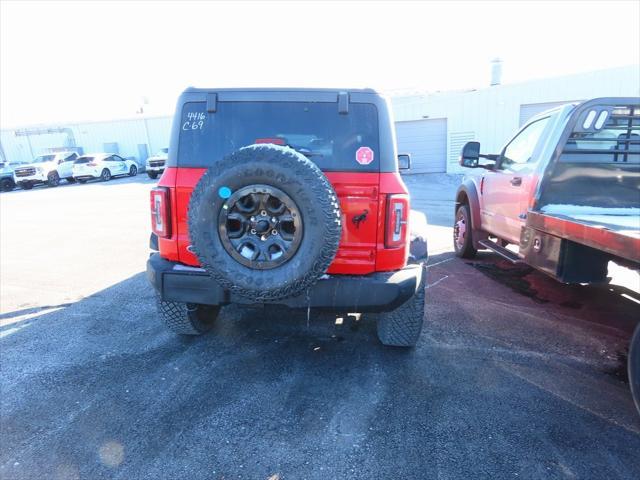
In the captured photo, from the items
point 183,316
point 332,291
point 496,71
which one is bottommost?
point 183,316

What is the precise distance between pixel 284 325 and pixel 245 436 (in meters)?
1.49

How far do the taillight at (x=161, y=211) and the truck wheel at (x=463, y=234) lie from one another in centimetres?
426

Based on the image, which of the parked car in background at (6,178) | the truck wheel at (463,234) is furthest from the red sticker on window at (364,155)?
the parked car in background at (6,178)

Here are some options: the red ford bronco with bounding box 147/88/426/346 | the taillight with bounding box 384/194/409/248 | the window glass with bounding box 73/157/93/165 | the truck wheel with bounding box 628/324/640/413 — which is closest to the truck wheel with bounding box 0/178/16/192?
the window glass with bounding box 73/157/93/165

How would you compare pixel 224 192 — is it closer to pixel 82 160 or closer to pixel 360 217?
pixel 360 217

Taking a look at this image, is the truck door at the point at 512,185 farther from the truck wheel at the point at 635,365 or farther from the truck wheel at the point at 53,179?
the truck wheel at the point at 53,179

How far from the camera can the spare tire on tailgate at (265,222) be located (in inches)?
94.6

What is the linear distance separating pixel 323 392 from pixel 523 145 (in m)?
3.71

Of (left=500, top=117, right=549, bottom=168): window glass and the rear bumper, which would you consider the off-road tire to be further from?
(left=500, top=117, right=549, bottom=168): window glass

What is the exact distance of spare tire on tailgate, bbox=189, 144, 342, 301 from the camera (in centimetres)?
240

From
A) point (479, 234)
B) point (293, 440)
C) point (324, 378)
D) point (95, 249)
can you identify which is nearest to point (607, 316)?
point (479, 234)

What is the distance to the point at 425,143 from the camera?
1972 cm

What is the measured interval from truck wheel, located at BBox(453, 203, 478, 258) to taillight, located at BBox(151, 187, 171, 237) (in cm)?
426

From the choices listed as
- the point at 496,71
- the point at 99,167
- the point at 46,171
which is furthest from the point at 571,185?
the point at 46,171
